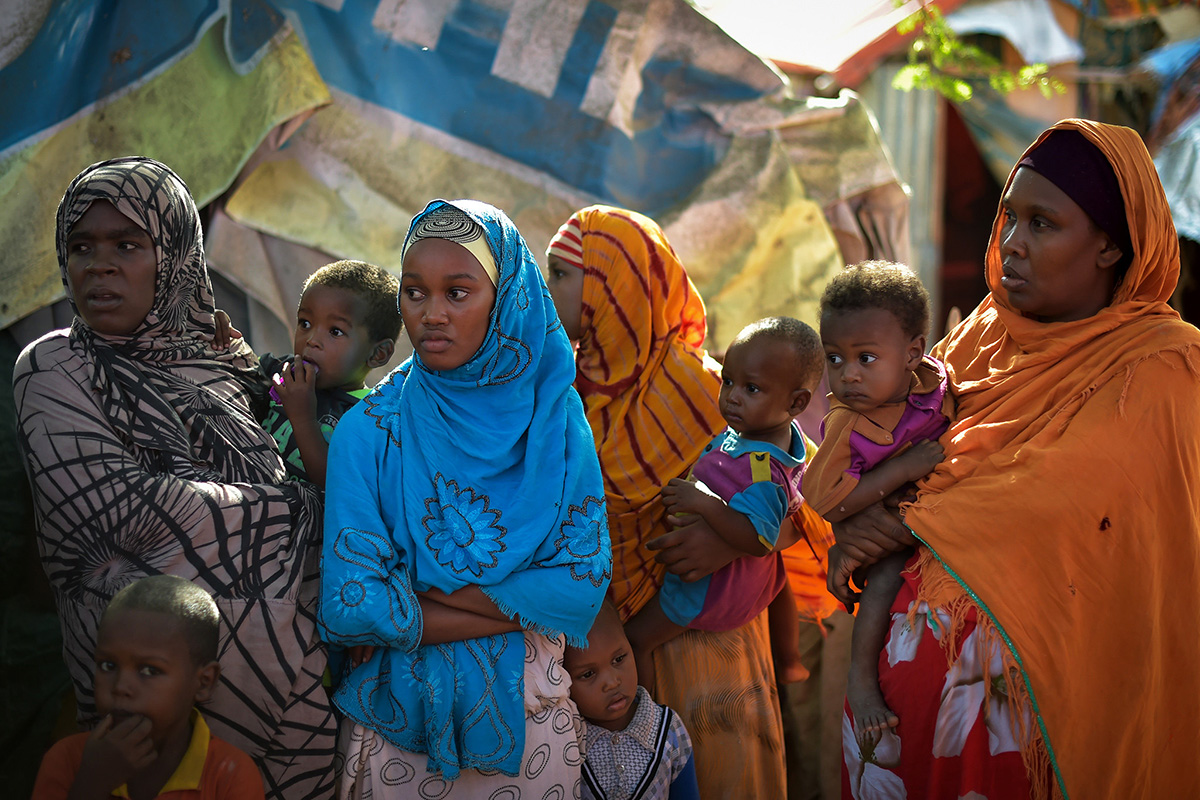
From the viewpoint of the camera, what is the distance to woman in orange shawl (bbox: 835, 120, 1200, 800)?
2252 mm

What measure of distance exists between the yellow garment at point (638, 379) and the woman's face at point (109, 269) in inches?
53.4

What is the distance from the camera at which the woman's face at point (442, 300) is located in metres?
2.28

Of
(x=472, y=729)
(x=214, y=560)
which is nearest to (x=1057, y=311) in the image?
(x=472, y=729)

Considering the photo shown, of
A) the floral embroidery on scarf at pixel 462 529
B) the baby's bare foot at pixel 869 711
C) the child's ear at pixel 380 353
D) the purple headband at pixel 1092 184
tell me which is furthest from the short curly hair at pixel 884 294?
the child's ear at pixel 380 353

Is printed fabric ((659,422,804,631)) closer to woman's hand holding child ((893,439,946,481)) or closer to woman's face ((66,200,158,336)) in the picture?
woman's hand holding child ((893,439,946,481))

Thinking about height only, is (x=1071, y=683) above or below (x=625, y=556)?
above

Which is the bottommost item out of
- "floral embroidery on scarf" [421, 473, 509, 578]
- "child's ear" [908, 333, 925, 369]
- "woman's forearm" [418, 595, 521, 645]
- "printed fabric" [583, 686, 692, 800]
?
"printed fabric" [583, 686, 692, 800]

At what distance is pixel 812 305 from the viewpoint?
4863 millimetres

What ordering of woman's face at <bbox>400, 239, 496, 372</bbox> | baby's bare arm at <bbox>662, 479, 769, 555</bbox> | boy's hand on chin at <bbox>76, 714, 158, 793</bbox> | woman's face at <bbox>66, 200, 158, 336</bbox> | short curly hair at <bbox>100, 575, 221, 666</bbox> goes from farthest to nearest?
baby's bare arm at <bbox>662, 479, 769, 555</bbox> < woman's face at <bbox>66, 200, 158, 336</bbox> < woman's face at <bbox>400, 239, 496, 372</bbox> < short curly hair at <bbox>100, 575, 221, 666</bbox> < boy's hand on chin at <bbox>76, 714, 158, 793</bbox>

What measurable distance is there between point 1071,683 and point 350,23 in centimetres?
375

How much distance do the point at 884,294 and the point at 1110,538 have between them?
0.83 meters

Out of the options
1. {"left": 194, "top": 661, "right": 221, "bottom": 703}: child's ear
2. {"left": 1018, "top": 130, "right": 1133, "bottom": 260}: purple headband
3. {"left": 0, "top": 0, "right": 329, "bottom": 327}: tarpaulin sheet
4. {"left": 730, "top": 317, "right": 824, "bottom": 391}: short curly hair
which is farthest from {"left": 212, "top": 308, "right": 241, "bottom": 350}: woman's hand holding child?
{"left": 1018, "top": 130, "right": 1133, "bottom": 260}: purple headband

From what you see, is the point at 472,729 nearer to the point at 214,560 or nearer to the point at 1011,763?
the point at 214,560

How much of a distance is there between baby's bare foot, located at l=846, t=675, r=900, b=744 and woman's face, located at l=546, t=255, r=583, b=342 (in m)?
1.41
